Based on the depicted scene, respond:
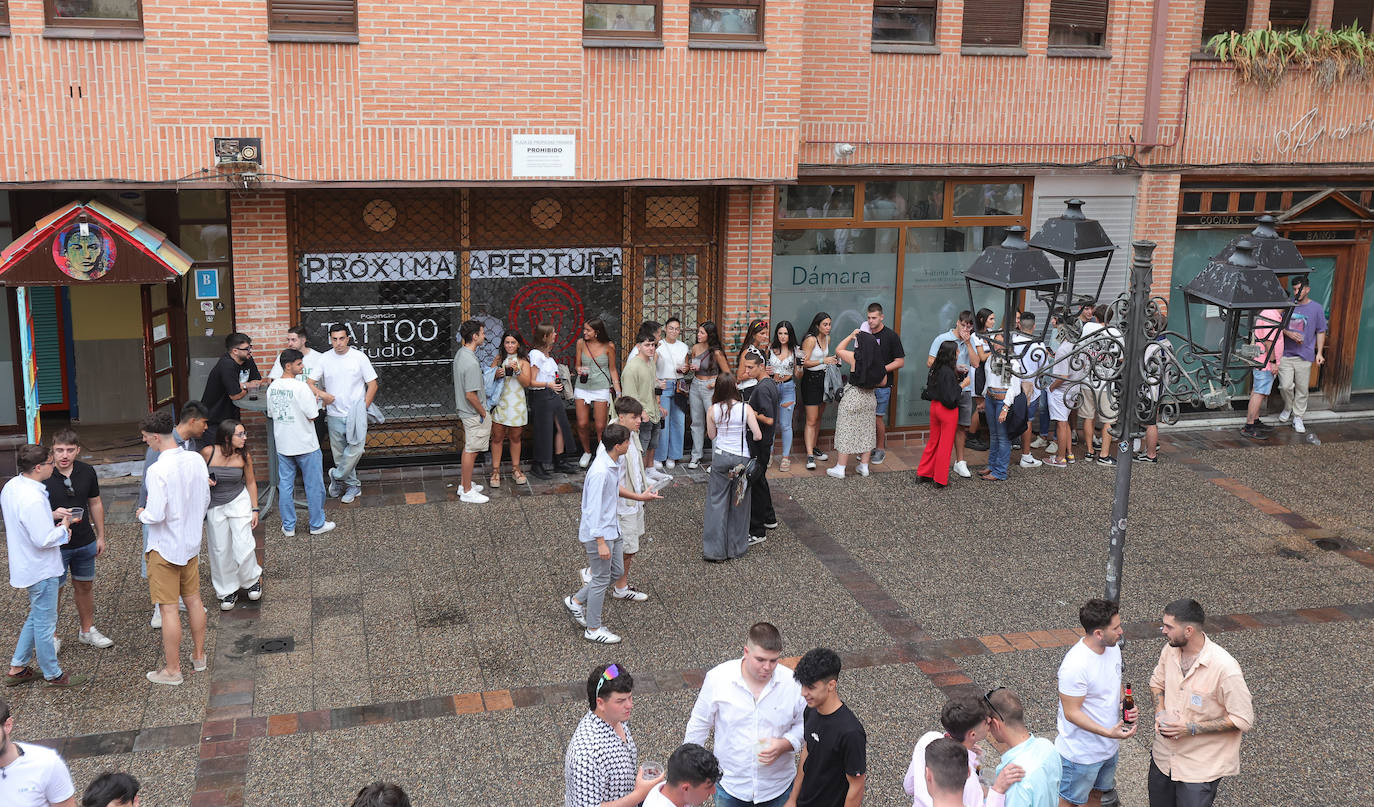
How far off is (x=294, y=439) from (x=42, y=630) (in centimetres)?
315

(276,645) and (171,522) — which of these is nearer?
(171,522)

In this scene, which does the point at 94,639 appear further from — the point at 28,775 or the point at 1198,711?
the point at 1198,711

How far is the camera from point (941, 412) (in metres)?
13.5

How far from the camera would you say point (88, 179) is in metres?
12.0

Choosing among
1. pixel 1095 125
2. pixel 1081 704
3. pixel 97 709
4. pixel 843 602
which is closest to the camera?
pixel 1081 704

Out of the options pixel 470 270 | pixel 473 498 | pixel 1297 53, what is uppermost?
pixel 1297 53

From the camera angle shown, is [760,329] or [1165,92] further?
[1165,92]

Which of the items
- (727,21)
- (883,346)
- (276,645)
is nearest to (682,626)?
(276,645)

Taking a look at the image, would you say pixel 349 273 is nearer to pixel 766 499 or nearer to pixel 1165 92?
pixel 766 499

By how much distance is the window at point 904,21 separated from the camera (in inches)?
580

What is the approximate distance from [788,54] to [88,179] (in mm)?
7005

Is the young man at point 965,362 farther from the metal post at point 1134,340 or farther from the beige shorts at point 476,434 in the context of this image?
the metal post at point 1134,340

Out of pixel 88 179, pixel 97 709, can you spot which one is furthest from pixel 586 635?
pixel 88 179

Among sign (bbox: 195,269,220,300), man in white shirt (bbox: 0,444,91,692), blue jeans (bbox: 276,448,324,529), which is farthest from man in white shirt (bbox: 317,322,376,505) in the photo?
man in white shirt (bbox: 0,444,91,692)
